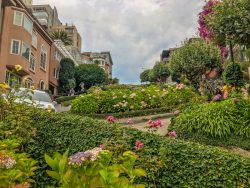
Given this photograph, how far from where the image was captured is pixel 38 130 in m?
7.12

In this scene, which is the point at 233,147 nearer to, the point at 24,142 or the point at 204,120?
the point at 204,120

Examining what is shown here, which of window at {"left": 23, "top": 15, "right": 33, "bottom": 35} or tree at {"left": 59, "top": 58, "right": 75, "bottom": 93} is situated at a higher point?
window at {"left": 23, "top": 15, "right": 33, "bottom": 35}

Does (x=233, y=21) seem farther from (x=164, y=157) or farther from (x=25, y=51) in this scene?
(x=25, y=51)

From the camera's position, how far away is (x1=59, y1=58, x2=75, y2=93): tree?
4781cm

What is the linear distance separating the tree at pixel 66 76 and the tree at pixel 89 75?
7.80 meters

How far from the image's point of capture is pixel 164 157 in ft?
19.1

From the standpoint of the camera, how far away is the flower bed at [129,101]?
18.9 metres

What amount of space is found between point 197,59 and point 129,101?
985 cm

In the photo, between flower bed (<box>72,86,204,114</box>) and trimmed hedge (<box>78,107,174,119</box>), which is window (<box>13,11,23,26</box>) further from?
trimmed hedge (<box>78,107,174,119</box>)

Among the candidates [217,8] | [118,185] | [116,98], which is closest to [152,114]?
[116,98]

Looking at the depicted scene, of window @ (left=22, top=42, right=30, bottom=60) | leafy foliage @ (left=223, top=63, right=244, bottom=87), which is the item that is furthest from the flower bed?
window @ (left=22, top=42, right=30, bottom=60)

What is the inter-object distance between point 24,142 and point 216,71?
77.2 ft

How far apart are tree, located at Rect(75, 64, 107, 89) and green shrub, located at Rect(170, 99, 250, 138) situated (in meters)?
48.0

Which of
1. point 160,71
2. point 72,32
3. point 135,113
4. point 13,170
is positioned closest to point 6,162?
point 13,170
